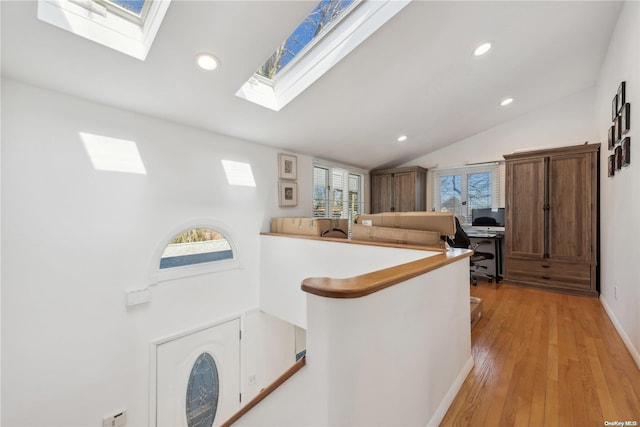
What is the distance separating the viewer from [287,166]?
3.81m

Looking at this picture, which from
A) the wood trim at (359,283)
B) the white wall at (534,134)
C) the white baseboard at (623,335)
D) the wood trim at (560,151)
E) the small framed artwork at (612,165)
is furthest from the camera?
the white wall at (534,134)

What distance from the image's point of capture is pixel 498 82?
10.2ft

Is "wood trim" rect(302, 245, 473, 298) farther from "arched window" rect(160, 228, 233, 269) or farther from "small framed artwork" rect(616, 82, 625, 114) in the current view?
"small framed artwork" rect(616, 82, 625, 114)

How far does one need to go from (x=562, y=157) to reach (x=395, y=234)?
300 centimetres

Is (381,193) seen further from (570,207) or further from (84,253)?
(84,253)

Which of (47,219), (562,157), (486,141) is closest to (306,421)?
(47,219)

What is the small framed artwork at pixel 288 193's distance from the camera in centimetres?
372

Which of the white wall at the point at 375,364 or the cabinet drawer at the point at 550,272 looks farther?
the cabinet drawer at the point at 550,272

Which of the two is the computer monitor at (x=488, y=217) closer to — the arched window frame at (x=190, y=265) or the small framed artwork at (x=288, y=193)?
the small framed artwork at (x=288, y=193)

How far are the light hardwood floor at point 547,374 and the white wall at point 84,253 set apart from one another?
8.90ft

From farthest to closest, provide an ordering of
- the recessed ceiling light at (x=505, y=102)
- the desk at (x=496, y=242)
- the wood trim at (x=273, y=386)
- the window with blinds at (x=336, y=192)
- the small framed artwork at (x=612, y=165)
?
the window with blinds at (x=336, y=192), the desk at (x=496, y=242), the recessed ceiling light at (x=505, y=102), the small framed artwork at (x=612, y=165), the wood trim at (x=273, y=386)

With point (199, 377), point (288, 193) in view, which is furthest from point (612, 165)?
point (199, 377)

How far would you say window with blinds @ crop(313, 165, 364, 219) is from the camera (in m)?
4.38

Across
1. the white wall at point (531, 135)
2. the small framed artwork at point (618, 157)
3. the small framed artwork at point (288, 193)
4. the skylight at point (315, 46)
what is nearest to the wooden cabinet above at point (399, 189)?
the white wall at point (531, 135)
